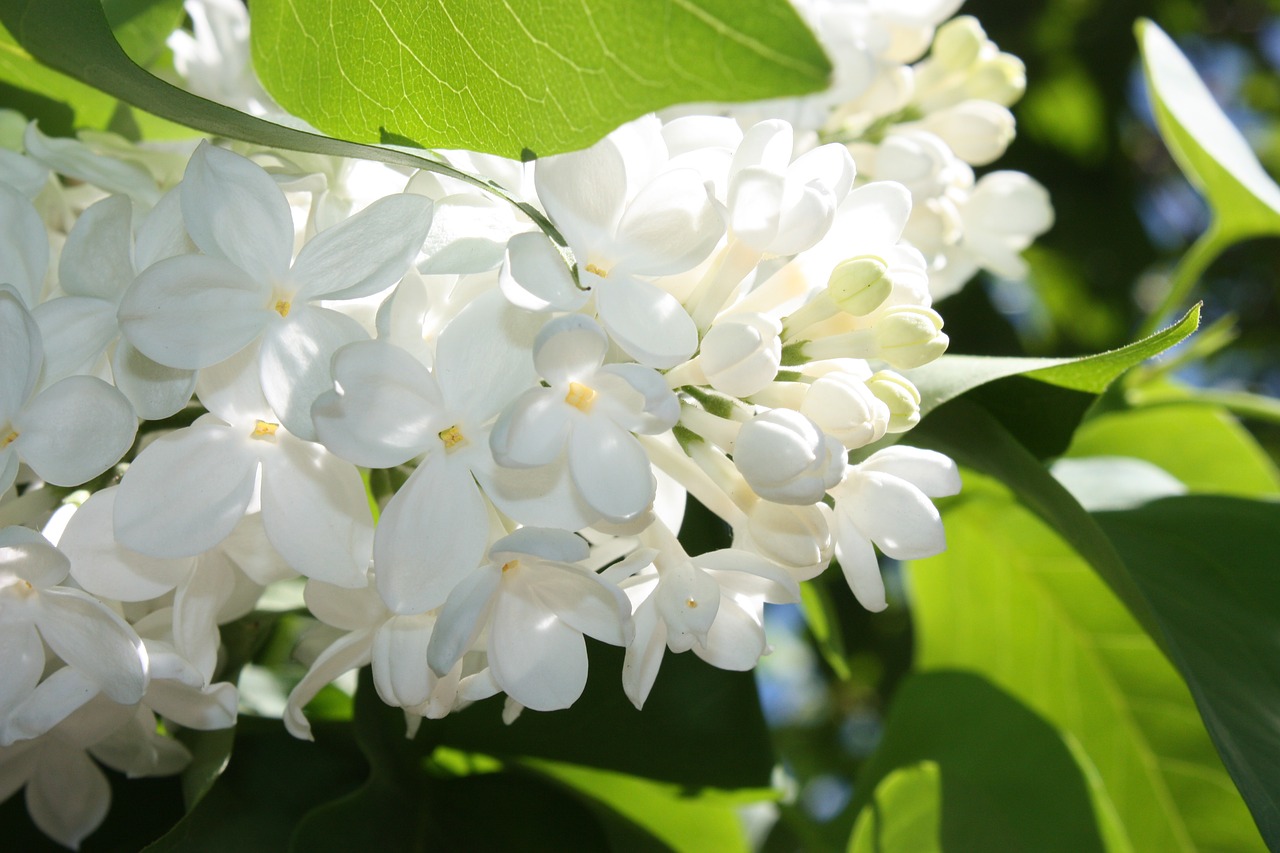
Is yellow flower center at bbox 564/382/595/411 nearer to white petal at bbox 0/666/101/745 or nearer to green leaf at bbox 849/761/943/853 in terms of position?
white petal at bbox 0/666/101/745

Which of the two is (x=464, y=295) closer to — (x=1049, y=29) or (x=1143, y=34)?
(x=1143, y=34)

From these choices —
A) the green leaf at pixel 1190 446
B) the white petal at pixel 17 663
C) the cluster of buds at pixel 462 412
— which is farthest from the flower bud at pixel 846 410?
the green leaf at pixel 1190 446

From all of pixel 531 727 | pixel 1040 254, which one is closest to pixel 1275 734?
pixel 531 727

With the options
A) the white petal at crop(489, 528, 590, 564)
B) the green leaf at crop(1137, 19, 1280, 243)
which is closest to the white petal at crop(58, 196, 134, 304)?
the white petal at crop(489, 528, 590, 564)

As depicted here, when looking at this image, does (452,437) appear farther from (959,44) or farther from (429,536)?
(959,44)

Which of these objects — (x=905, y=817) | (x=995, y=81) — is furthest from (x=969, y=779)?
(x=995, y=81)

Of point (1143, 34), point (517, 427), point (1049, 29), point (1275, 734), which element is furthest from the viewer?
point (1049, 29)
